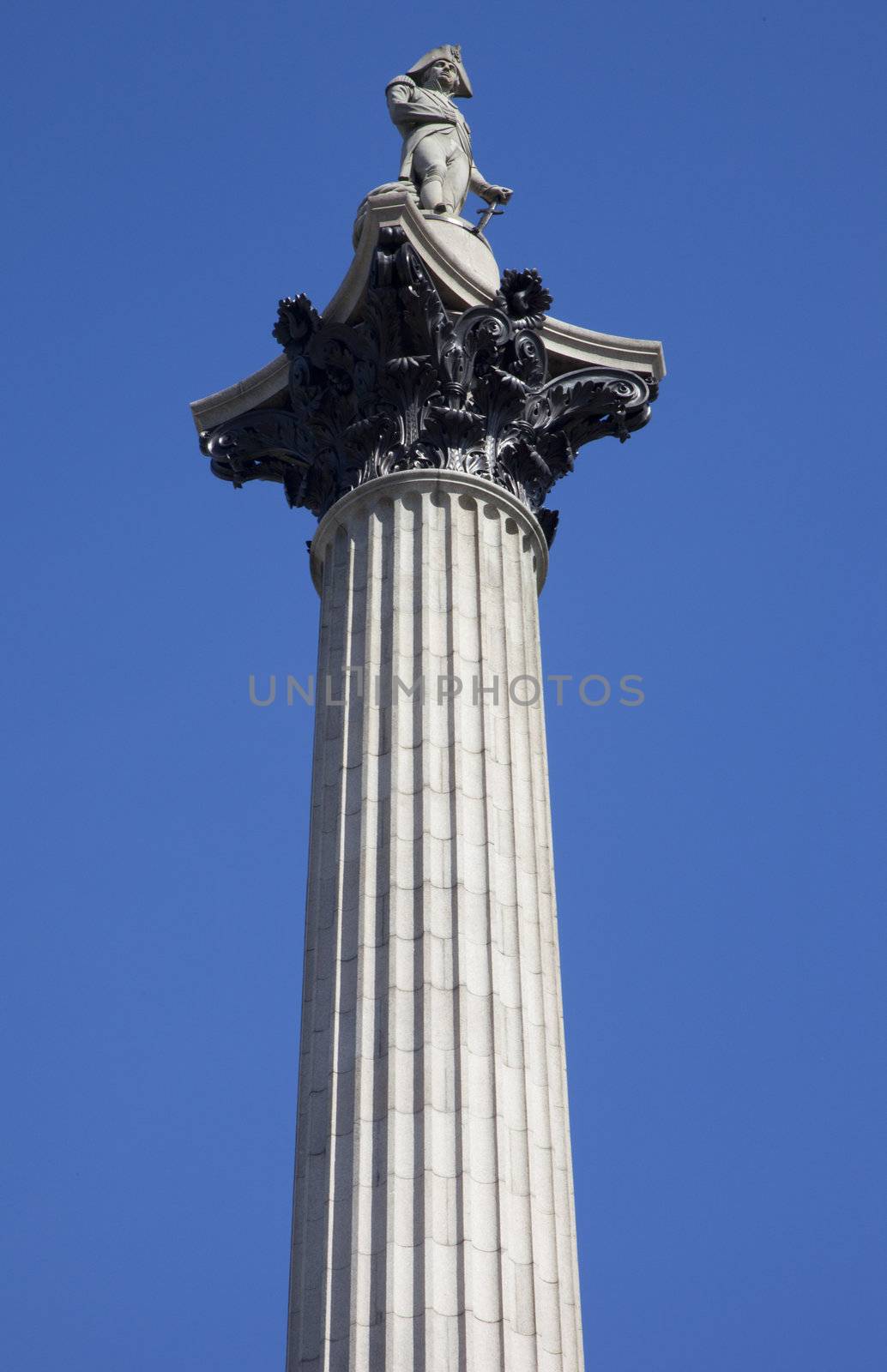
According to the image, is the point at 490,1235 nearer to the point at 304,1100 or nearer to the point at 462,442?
the point at 304,1100

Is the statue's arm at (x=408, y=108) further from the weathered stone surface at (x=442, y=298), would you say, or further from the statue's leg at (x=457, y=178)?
the weathered stone surface at (x=442, y=298)

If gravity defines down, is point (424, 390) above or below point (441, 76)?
below

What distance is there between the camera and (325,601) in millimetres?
26078

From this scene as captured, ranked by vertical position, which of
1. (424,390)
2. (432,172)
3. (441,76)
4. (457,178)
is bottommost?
(424,390)

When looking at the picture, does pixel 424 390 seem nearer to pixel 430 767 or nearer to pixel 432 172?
pixel 432 172

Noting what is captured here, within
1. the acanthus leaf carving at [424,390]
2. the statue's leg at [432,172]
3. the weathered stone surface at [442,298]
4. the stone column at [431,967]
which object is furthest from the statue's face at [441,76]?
the stone column at [431,967]

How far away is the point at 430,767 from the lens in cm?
2327

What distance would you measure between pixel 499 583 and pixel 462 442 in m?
2.12

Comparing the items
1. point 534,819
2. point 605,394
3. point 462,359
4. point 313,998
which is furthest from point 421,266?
point 313,998

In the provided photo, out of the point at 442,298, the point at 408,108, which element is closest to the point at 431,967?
the point at 442,298

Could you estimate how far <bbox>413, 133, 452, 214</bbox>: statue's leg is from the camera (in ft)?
98.1

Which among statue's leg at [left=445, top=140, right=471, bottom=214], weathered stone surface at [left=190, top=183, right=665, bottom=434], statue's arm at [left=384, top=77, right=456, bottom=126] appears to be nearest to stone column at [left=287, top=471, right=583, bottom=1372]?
weathered stone surface at [left=190, top=183, right=665, bottom=434]

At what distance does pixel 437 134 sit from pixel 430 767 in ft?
38.6

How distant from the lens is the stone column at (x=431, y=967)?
1959 centimetres
